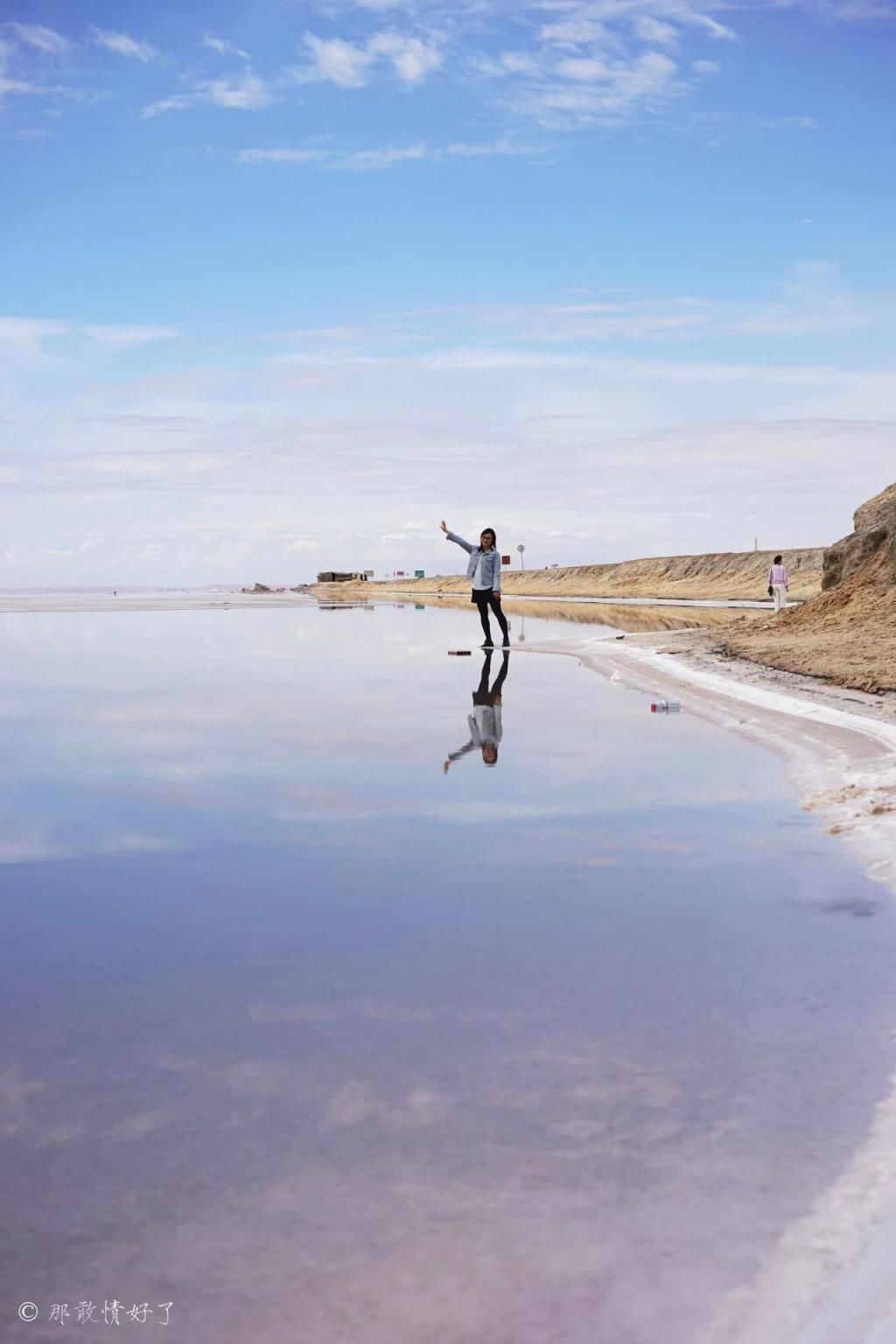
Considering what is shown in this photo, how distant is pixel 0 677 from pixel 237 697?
5190mm

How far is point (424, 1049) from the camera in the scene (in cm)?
375

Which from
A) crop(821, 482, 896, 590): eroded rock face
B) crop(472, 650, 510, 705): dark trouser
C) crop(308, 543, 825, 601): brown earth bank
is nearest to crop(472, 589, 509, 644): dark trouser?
crop(472, 650, 510, 705): dark trouser

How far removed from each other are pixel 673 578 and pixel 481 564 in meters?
76.6

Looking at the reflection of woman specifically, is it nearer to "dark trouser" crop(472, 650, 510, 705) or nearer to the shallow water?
"dark trouser" crop(472, 650, 510, 705)

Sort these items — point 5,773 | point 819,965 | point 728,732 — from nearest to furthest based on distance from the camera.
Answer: point 819,965 → point 5,773 → point 728,732

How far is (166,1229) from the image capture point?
277 centimetres

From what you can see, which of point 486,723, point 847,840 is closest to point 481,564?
point 486,723

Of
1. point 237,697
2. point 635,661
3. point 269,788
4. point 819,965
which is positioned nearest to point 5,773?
point 269,788

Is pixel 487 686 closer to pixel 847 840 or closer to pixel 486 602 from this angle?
pixel 486 602

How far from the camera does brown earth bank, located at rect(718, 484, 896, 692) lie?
1623cm

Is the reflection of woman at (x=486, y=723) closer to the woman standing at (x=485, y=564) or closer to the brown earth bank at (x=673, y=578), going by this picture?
the woman standing at (x=485, y=564)

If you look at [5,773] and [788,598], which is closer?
[5,773]

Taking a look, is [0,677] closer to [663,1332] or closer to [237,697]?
[237,697]

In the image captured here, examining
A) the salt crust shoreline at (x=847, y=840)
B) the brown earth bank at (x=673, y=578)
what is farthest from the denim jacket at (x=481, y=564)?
the brown earth bank at (x=673, y=578)
